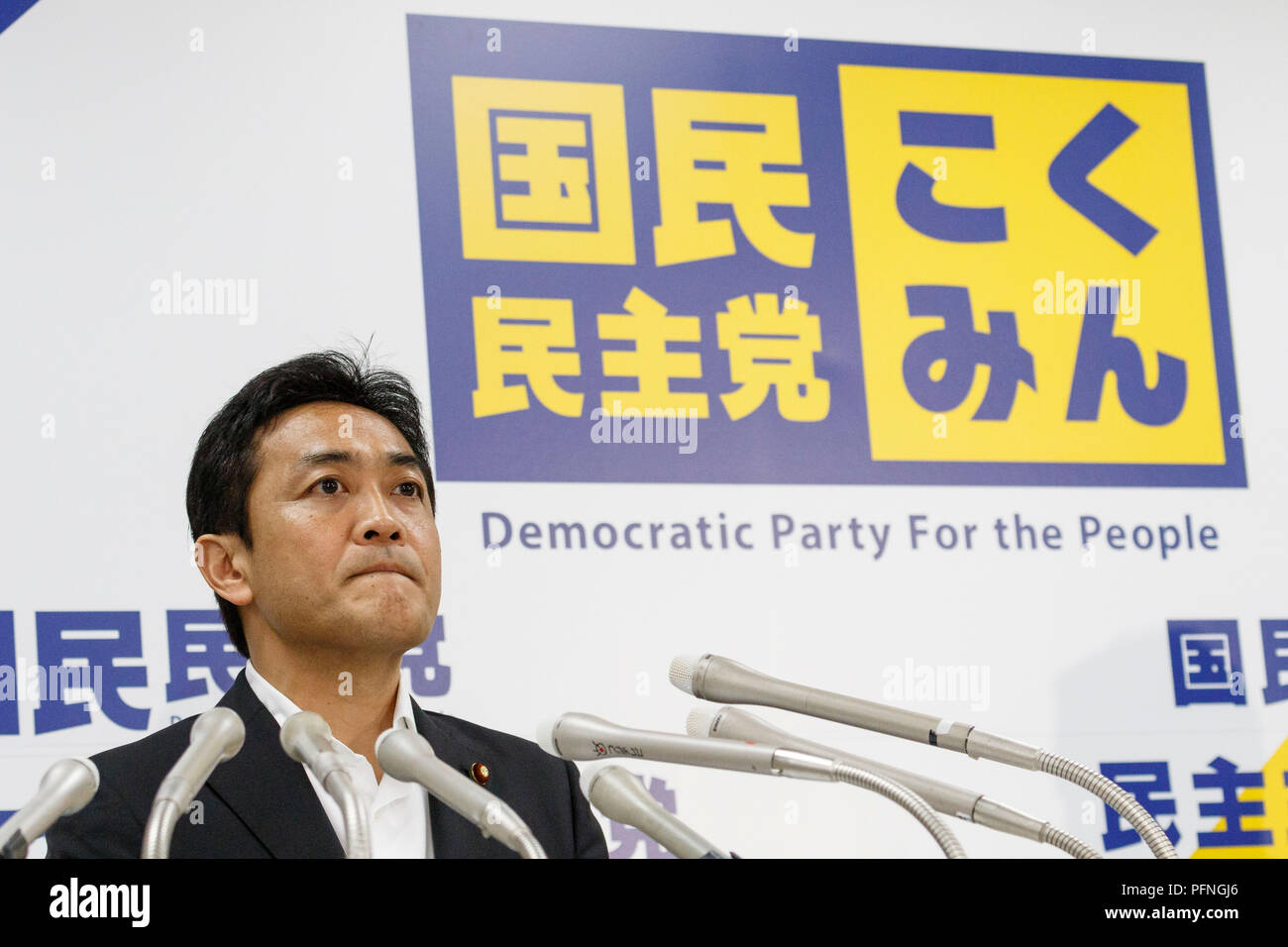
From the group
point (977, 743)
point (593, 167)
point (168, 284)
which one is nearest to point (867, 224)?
point (593, 167)

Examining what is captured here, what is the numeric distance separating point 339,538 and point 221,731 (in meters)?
0.90

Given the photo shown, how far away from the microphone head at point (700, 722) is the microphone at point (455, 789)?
0.85 feet

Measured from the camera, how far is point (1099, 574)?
3.13 meters

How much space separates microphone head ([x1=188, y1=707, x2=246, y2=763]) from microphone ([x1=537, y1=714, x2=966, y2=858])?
0.29 m

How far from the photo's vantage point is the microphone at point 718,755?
1162mm

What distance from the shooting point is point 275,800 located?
1.75 metres

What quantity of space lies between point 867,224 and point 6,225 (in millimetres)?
1778

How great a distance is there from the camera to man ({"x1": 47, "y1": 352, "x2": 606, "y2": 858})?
176 centimetres

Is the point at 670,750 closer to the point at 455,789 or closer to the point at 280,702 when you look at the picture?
the point at 455,789

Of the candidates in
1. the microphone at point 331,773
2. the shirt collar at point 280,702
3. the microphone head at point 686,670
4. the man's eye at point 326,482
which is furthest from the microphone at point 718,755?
the man's eye at point 326,482

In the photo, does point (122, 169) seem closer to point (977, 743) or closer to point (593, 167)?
point (593, 167)

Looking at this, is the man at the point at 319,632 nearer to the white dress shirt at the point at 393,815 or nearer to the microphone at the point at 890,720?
the white dress shirt at the point at 393,815

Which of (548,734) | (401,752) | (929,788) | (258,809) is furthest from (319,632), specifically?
(929,788)

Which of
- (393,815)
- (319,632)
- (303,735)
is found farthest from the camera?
(319,632)
